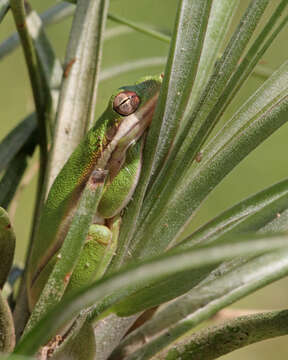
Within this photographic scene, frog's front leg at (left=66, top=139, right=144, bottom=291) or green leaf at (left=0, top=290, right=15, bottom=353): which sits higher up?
frog's front leg at (left=66, top=139, right=144, bottom=291)

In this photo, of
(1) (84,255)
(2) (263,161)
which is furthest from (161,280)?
(2) (263,161)

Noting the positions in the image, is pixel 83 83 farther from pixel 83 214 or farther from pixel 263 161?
pixel 263 161

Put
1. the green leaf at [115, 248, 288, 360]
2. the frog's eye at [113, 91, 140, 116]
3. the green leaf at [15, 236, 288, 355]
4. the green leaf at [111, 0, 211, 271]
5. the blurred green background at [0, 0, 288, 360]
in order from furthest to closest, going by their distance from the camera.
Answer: the blurred green background at [0, 0, 288, 360] → the frog's eye at [113, 91, 140, 116] → the green leaf at [111, 0, 211, 271] → the green leaf at [115, 248, 288, 360] → the green leaf at [15, 236, 288, 355]

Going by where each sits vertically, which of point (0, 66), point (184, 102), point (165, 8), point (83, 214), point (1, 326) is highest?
point (165, 8)

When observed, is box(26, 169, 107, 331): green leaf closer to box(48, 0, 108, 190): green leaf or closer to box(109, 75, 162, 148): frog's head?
box(48, 0, 108, 190): green leaf

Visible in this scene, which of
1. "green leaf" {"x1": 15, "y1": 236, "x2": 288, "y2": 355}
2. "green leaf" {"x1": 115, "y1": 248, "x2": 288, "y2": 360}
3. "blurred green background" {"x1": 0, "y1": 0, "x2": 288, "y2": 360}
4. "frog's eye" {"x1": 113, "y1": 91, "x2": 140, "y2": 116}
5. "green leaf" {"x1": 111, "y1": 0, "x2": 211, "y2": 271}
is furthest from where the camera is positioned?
"blurred green background" {"x1": 0, "y1": 0, "x2": 288, "y2": 360}

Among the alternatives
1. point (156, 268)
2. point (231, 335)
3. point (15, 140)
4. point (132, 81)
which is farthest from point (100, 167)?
point (132, 81)

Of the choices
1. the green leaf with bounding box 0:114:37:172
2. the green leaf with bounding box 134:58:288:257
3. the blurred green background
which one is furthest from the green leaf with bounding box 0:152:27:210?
the blurred green background

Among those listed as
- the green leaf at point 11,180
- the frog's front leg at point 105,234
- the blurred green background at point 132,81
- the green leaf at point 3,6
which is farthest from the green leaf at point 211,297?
the blurred green background at point 132,81
